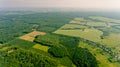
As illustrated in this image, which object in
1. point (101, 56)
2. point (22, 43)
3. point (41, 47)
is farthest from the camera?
point (22, 43)

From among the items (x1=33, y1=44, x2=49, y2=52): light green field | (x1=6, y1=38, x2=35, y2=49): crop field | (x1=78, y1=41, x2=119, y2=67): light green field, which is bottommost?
(x1=78, y1=41, x2=119, y2=67): light green field

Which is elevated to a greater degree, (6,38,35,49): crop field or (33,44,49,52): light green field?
(6,38,35,49): crop field

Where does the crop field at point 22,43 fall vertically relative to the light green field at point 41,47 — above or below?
above

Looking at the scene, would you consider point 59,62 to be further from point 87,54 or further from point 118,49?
point 118,49

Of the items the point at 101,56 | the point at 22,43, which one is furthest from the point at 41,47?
the point at 101,56

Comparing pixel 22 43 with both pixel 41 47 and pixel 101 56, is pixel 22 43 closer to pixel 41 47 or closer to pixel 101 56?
pixel 41 47

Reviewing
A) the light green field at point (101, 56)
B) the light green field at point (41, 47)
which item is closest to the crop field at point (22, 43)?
the light green field at point (41, 47)

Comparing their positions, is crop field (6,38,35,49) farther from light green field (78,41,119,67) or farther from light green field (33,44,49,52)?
light green field (78,41,119,67)

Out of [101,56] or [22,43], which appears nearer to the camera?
[101,56]

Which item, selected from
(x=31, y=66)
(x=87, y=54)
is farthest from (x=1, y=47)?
(x=87, y=54)

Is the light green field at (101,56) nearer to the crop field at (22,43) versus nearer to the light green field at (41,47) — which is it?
the light green field at (41,47)

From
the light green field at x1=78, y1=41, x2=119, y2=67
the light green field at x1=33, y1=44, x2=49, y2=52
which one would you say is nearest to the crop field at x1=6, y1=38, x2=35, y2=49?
the light green field at x1=33, y1=44, x2=49, y2=52
